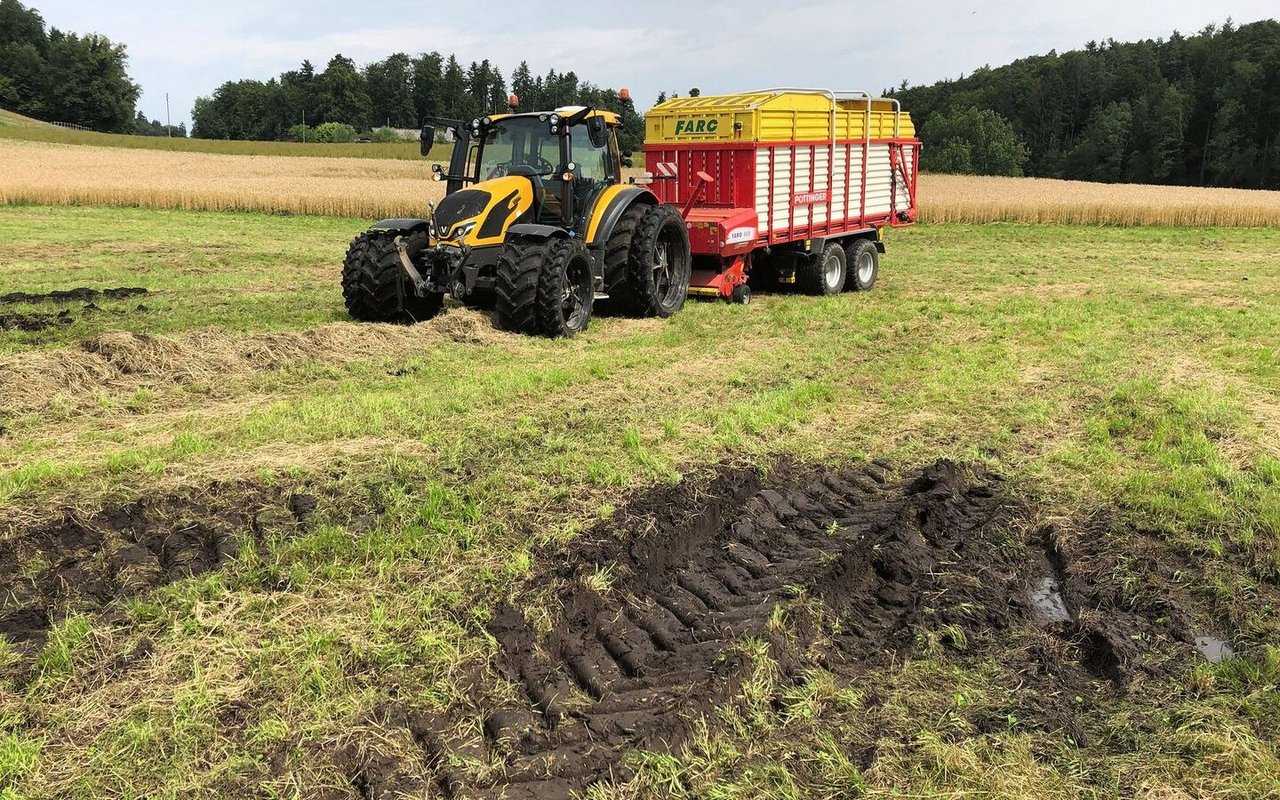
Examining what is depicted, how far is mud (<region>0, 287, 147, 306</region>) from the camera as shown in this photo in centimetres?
1155

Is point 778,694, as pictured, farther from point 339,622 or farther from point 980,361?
point 980,361

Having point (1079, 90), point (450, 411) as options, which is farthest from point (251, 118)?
point (450, 411)

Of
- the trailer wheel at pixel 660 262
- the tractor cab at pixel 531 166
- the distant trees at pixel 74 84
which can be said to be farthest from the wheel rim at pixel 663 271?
the distant trees at pixel 74 84

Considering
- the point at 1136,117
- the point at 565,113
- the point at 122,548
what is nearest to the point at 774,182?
Answer: the point at 565,113

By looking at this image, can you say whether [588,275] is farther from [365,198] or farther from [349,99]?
[349,99]

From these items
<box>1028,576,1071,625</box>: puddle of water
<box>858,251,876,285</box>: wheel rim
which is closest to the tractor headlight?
<box>1028,576,1071,625</box>: puddle of water

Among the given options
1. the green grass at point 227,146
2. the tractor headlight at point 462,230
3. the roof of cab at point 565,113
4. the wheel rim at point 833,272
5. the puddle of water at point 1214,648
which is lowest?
the puddle of water at point 1214,648

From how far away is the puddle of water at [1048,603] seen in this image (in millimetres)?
4273

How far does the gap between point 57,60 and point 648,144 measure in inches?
4137

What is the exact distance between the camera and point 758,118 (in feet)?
38.2

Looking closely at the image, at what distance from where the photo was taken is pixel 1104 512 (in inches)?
209

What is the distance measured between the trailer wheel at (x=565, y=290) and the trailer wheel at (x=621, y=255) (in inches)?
20.0

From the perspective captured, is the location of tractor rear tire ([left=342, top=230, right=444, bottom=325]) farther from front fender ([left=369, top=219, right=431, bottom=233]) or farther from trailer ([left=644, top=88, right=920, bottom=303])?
trailer ([left=644, top=88, right=920, bottom=303])

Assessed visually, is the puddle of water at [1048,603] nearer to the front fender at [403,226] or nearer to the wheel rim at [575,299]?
the wheel rim at [575,299]
